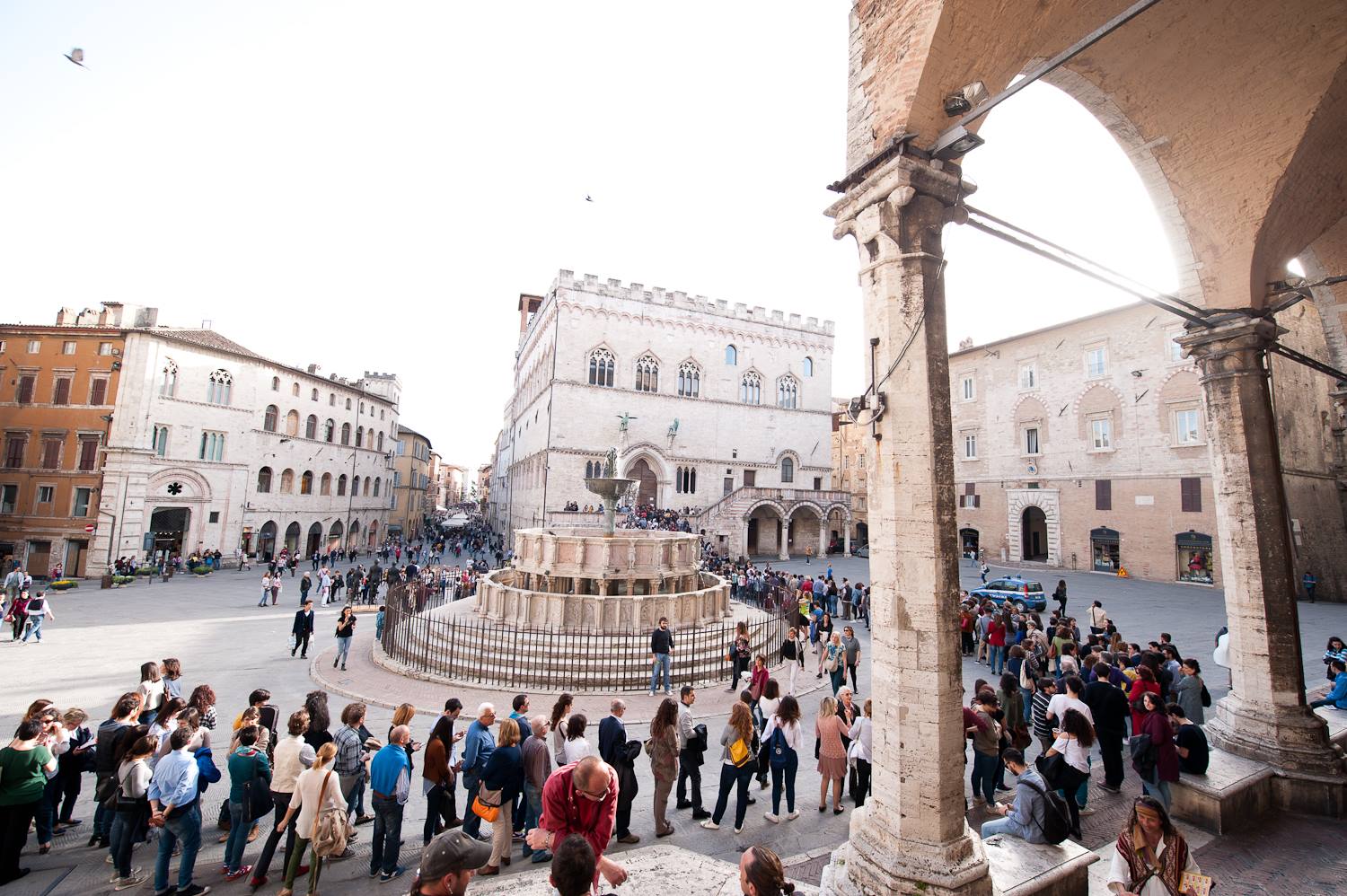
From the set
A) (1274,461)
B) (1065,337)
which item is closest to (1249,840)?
(1274,461)

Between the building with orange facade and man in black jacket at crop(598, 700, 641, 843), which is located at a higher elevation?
the building with orange facade

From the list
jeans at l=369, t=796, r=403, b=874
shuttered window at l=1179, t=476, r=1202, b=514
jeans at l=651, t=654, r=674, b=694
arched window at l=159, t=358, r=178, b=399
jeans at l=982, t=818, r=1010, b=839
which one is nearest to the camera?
jeans at l=982, t=818, r=1010, b=839

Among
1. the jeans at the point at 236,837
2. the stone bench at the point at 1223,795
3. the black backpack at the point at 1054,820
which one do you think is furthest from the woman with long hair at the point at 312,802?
the stone bench at the point at 1223,795

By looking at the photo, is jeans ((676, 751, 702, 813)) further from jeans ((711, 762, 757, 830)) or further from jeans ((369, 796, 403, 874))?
jeans ((369, 796, 403, 874))

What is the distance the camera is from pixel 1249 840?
4.77 meters

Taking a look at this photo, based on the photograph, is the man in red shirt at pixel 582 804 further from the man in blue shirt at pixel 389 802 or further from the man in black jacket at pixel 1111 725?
the man in black jacket at pixel 1111 725

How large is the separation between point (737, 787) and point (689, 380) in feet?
105

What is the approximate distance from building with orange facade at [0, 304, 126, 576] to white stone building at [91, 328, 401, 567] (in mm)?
860

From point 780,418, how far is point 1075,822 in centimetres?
3386

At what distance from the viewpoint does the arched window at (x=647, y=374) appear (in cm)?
3516

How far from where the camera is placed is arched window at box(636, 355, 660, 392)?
35.2 metres

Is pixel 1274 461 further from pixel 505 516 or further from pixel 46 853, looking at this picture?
pixel 505 516

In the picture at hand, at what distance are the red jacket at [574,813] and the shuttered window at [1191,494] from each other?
27500 millimetres

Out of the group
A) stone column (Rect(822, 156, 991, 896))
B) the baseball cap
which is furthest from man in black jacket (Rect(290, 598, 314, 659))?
stone column (Rect(822, 156, 991, 896))
